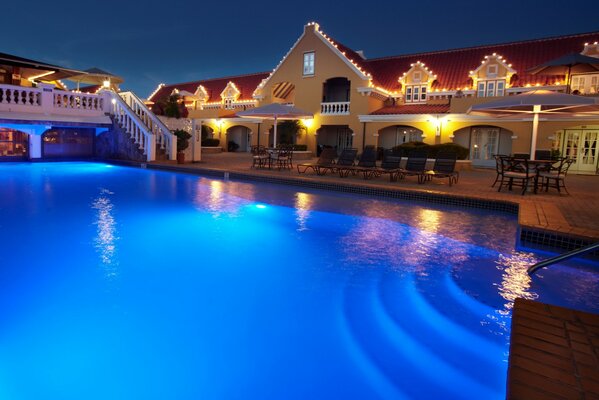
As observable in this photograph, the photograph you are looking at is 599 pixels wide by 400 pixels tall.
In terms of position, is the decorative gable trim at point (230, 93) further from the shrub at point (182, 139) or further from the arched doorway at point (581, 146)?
the arched doorway at point (581, 146)

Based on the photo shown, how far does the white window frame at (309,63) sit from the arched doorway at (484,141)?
9.71 m

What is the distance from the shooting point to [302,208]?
922 cm

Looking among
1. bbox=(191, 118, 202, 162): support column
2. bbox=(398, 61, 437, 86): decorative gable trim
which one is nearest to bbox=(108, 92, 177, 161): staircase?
bbox=(191, 118, 202, 162): support column

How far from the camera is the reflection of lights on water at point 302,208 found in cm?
779

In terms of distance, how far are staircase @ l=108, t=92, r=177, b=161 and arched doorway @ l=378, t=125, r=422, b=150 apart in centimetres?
1291

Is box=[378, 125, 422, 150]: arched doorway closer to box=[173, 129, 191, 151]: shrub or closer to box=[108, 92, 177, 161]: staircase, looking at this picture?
box=[173, 129, 191, 151]: shrub

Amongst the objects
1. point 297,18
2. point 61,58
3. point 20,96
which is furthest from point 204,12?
point 20,96

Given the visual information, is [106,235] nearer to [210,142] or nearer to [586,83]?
[586,83]

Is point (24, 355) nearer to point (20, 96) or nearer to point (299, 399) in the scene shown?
point (299, 399)

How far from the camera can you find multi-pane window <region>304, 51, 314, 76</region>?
2583 cm

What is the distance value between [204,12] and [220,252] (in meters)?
51.6

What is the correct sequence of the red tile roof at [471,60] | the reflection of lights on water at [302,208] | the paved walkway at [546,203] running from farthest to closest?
1. the red tile roof at [471,60]
2. the reflection of lights on water at [302,208]
3. the paved walkway at [546,203]

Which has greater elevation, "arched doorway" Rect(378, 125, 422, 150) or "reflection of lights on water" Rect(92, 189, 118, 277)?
"arched doorway" Rect(378, 125, 422, 150)

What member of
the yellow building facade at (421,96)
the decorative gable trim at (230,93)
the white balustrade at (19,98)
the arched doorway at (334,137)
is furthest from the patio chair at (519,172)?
the decorative gable trim at (230,93)
